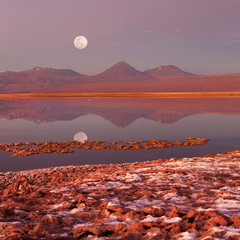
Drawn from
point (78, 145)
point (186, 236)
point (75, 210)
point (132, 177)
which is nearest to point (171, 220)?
point (186, 236)

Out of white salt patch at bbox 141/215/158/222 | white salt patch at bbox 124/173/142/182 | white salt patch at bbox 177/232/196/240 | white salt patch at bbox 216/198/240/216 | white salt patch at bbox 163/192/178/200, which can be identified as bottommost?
white salt patch at bbox 124/173/142/182

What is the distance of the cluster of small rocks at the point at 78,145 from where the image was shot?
1561 centimetres

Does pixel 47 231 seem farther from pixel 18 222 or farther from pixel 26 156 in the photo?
pixel 26 156

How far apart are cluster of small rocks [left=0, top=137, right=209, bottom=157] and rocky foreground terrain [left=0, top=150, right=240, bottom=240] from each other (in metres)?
8.88

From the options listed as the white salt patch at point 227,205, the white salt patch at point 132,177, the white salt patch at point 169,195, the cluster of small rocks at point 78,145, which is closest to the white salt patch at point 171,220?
the white salt patch at point 227,205

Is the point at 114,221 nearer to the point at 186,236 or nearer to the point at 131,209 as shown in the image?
the point at 131,209

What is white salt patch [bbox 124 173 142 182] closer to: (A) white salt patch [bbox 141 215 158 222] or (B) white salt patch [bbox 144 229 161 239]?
(A) white salt patch [bbox 141 215 158 222]

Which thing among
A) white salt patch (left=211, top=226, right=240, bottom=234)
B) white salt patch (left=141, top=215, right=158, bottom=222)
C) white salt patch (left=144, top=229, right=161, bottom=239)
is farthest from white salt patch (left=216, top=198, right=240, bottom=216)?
white salt patch (left=144, top=229, right=161, bottom=239)

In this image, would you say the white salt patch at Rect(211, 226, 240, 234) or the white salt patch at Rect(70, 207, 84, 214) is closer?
the white salt patch at Rect(211, 226, 240, 234)

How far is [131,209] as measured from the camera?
4.73 m

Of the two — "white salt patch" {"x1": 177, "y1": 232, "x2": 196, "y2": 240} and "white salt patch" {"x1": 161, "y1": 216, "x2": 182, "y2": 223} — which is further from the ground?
"white salt patch" {"x1": 177, "y1": 232, "x2": 196, "y2": 240}

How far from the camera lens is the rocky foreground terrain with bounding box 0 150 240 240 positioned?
12.5 ft

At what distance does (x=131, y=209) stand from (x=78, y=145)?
12.5 metres

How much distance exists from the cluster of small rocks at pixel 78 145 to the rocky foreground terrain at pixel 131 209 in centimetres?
888
